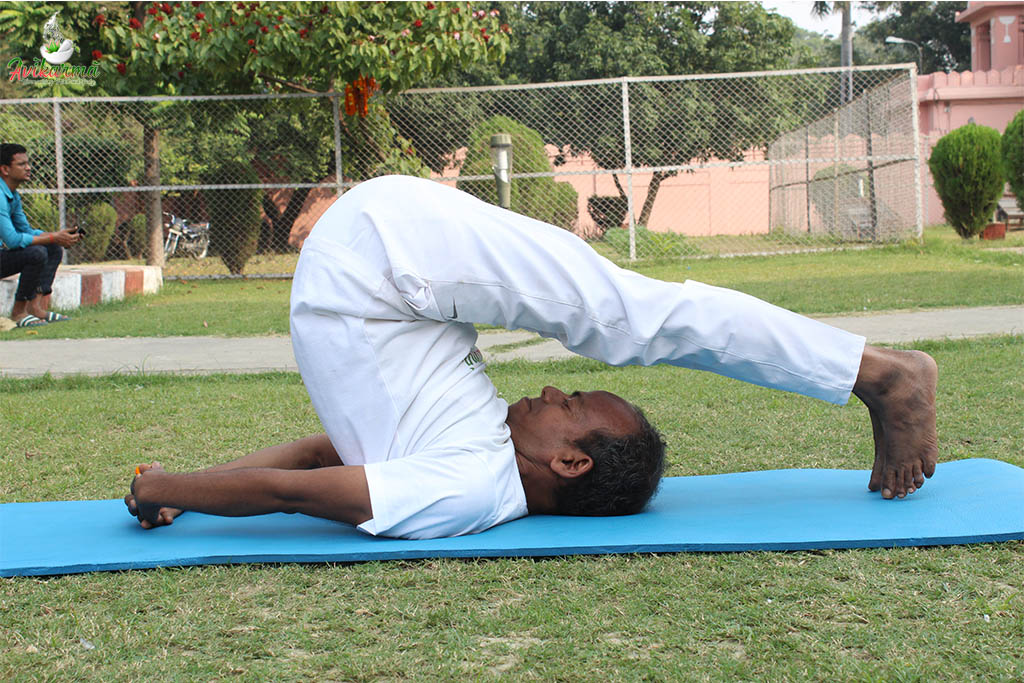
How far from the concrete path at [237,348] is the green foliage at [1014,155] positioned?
986 centimetres

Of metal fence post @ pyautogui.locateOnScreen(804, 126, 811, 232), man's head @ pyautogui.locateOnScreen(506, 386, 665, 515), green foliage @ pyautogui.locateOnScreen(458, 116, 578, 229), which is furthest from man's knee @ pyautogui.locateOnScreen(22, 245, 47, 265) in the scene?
metal fence post @ pyautogui.locateOnScreen(804, 126, 811, 232)

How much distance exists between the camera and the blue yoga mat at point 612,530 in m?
2.36

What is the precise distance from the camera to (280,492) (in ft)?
7.80

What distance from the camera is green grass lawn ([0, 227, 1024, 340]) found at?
735 cm

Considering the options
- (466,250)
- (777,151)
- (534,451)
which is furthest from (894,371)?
(777,151)

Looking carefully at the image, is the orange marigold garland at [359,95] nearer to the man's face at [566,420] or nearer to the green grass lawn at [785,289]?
the green grass lawn at [785,289]

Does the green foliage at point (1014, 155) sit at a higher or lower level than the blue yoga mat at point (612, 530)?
higher

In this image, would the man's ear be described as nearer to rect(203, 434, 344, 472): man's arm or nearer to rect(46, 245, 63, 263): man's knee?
rect(203, 434, 344, 472): man's arm

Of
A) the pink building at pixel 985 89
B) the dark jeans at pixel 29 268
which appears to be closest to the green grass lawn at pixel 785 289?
the dark jeans at pixel 29 268

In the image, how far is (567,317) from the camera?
2512mm

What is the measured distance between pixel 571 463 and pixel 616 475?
128 mm

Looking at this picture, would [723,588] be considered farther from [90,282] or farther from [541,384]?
[90,282]

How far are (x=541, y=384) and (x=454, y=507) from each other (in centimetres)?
259

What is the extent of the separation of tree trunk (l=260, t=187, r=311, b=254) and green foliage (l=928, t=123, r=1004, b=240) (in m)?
10.2
